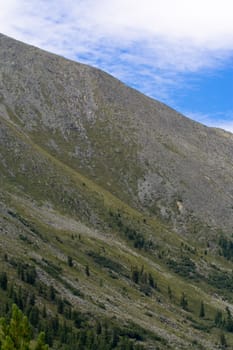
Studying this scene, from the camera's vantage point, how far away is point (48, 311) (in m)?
115

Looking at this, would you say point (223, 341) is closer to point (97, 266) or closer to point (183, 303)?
point (183, 303)

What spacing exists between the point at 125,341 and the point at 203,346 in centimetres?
2705

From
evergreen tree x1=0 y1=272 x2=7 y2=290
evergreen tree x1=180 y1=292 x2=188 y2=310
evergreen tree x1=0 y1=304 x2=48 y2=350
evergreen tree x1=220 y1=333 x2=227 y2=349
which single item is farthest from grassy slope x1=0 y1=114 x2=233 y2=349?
evergreen tree x1=0 y1=304 x2=48 y2=350

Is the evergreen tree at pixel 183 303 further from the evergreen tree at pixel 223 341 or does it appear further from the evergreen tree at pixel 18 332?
the evergreen tree at pixel 18 332

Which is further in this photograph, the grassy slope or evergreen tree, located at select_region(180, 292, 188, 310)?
evergreen tree, located at select_region(180, 292, 188, 310)

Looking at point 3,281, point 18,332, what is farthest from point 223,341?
point 18,332

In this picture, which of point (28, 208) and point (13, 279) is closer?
point (13, 279)

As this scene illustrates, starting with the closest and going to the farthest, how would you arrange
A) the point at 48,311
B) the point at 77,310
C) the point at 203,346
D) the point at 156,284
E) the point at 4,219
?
the point at 48,311, the point at 77,310, the point at 203,346, the point at 4,219, the point at 156,284

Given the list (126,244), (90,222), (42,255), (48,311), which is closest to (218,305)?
(126,244)

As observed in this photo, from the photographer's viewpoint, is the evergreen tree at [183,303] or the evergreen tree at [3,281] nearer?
the evergreen tree at [3,281]

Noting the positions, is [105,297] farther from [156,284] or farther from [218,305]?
[218,305]

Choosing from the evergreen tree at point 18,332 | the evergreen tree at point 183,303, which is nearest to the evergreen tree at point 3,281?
the evergreen tree at point 183,303

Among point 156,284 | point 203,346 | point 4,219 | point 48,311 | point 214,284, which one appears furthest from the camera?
point 214,284

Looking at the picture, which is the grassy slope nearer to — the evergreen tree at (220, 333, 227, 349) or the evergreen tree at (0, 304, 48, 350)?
the evergreen tree at (220, 333, 227, 349)
